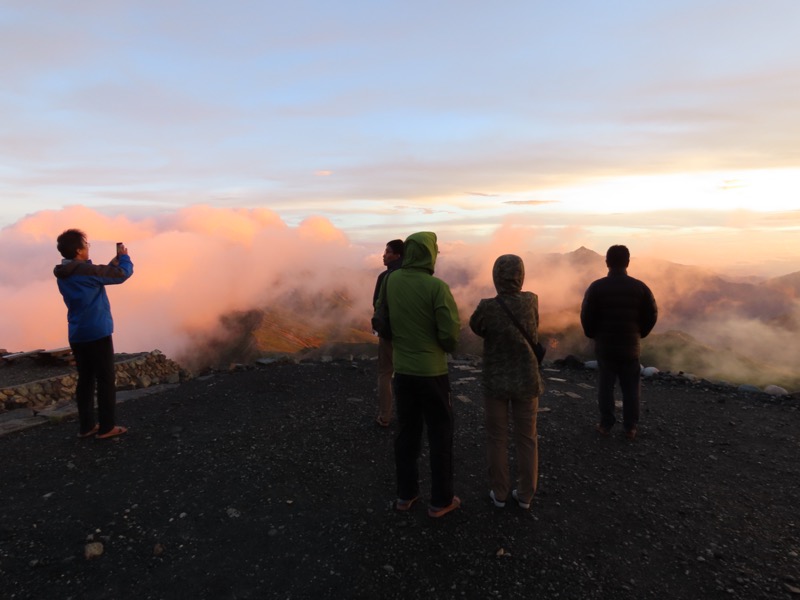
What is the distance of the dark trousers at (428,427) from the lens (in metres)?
4.74

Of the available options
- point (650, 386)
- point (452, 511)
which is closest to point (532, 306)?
point (452, 511)

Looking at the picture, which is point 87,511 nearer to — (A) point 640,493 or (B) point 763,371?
(A) point 640,493

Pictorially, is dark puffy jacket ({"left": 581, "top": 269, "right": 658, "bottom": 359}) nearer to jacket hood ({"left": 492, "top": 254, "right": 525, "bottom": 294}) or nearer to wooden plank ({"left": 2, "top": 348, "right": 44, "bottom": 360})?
jacket hood ({"left": 492, "top": 254, "right": 525, "bottom": 294})

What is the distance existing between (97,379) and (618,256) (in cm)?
787

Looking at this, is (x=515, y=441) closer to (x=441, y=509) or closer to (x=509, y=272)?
(x=441, y=509)

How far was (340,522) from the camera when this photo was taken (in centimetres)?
506

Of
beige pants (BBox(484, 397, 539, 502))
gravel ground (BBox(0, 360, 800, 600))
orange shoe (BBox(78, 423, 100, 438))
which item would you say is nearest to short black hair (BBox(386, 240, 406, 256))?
beige pants (BBox(484, 397, 539, 502))

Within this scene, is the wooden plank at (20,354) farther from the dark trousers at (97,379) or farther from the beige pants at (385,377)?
the beige pants at (385,377)

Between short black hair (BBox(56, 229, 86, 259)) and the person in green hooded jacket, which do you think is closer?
the person in green hooded jacket

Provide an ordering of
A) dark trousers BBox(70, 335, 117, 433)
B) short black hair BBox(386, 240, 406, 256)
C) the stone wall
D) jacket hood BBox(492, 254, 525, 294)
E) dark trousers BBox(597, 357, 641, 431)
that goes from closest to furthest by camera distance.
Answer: jacket hood BBox(492, 254, 525, 294)
dark trousers BBox(70, 335, 117, 433)
short black hair BBox(386, 240, 406, 256)
dark trousers BBox(597, 357, 641, 431)
the stone wall

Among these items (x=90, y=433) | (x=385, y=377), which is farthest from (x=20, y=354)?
(x=385, y=377)

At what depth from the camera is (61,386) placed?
531 inches

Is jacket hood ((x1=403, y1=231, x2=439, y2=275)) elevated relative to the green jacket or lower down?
elevated

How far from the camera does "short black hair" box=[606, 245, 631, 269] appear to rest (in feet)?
23.1
